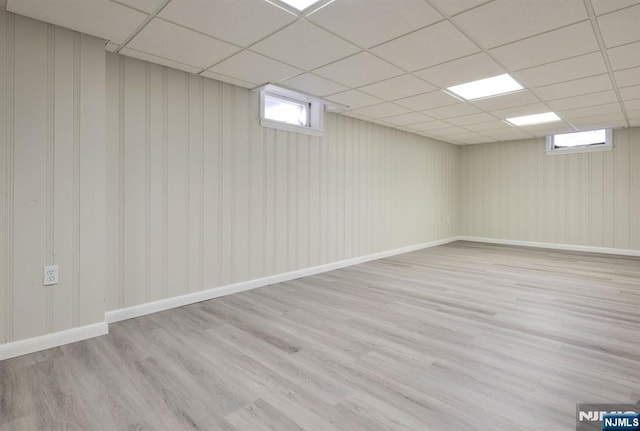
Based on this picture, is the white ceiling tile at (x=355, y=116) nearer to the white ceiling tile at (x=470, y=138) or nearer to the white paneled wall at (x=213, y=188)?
the white paneled wall at (x=213, y=188)

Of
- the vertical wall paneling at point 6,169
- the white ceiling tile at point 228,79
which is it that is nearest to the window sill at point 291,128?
the white ceiling tile at point 228,79

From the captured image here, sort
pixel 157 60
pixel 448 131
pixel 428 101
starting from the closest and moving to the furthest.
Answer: pixel 157 60
pixel 428 101
pixel 448 131

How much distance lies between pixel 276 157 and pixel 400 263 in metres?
2.74

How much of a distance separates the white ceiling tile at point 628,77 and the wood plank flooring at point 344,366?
7.60 feet

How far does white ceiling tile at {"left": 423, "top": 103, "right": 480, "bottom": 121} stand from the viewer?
4.75 m

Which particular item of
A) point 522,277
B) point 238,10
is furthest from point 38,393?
point 522,277

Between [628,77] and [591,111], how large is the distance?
1.54 m

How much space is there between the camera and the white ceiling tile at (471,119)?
5.23 metres

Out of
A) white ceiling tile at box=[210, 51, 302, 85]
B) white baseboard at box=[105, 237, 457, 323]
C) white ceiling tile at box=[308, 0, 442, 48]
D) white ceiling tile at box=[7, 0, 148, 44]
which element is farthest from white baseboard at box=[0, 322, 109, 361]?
white ceiling tile at box=[308, 0, 442, 48]

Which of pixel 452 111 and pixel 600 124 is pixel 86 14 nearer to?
pixel 452 111

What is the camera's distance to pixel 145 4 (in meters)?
2.26

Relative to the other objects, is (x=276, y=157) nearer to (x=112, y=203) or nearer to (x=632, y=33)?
(x=112, y=203)

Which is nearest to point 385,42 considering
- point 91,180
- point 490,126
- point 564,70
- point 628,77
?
point 564,70

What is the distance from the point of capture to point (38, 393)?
6.23ft
